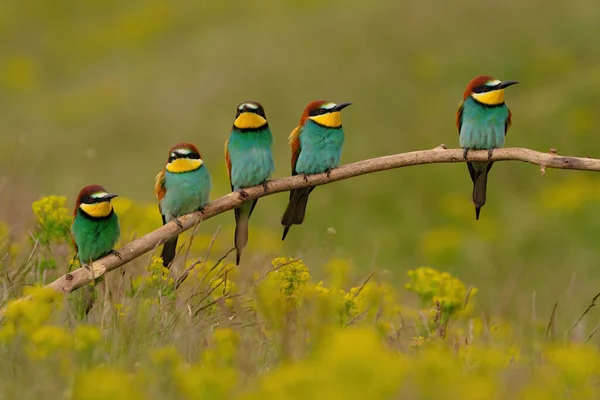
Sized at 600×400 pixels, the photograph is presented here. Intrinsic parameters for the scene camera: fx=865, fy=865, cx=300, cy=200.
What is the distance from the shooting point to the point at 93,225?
4.11 meters

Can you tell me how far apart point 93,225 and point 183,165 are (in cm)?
60

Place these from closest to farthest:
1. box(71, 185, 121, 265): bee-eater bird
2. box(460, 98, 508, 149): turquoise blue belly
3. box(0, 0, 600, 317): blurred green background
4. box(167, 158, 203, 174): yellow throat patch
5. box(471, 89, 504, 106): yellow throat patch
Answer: box(71, 185, 121, 265): bee-eater bird < box(167, 158, 203, 174): yellow throat patch < box(460, 98, 508, 149): turquoise blue belly < box(471, 89, 504, 106): yellow throat patch < box(0, 0, 600, 317): blurred green background

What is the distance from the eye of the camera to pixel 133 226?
5934 millimetres

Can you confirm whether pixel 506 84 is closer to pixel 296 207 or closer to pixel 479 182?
pixel 479 182

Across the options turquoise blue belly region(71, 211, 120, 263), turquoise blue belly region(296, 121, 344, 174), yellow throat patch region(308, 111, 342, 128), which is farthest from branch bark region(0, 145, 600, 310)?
yellow throat patch region(308, 111, 342, 128)

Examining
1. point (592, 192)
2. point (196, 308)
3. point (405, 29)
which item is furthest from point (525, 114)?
point (196, 308)

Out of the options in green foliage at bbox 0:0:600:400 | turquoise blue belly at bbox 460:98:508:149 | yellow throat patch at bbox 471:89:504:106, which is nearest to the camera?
green foliage at bbox 0:0:600:400

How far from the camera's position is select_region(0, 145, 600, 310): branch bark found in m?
3.63

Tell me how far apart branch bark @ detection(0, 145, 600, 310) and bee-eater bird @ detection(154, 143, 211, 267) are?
9.2 inches

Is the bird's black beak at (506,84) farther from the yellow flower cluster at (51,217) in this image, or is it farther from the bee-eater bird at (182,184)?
the yellow flower cluster at (51,217)

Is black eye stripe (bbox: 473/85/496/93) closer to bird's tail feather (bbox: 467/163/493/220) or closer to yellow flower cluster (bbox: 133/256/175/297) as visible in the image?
bird's tail feather (bbox: 467/163/493/220)

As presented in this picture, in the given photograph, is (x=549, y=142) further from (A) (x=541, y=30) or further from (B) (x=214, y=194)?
(B) (x=214, y=194)

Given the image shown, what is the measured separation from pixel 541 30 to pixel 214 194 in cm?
490

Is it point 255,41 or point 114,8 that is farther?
point 114,8
